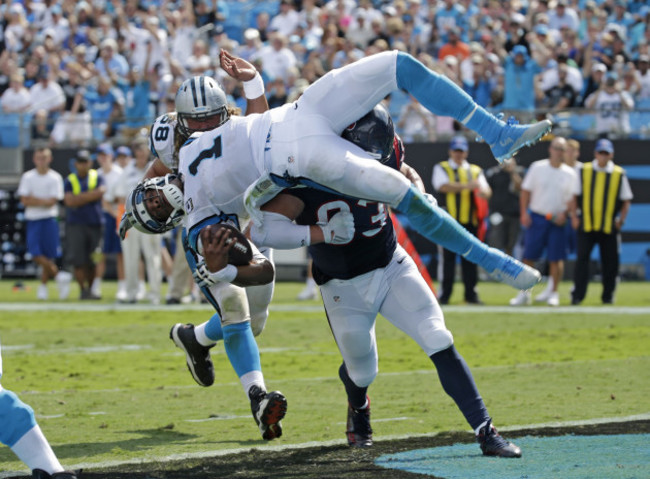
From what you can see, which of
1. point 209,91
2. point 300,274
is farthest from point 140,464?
point 300,274

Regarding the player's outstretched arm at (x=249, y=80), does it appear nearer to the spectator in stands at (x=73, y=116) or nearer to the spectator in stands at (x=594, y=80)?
the spectator in stands at (x=594, y=80)

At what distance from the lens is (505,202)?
15375mm

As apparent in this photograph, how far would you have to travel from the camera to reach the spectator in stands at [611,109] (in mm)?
15250

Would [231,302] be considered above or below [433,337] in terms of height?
above

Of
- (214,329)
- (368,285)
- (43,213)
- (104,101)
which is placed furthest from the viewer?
(104,101)

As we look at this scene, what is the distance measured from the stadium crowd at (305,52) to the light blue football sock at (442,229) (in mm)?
10060

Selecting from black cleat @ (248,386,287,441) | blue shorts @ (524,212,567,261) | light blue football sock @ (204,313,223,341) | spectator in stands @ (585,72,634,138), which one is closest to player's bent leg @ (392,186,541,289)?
black cleat @ (248,386,287,441)

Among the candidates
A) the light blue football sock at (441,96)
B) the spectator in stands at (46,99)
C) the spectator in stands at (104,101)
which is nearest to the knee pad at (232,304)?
the light blue football sock at (441,96)

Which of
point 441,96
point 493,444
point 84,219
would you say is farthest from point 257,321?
point 84,219

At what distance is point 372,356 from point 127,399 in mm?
2365

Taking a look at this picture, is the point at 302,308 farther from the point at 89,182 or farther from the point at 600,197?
the point at 600,197

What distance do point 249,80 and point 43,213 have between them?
933cm

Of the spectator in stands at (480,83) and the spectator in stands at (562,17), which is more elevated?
the spectator in stands at (562,17)

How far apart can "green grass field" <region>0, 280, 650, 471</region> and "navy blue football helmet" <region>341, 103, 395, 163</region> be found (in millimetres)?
1628
